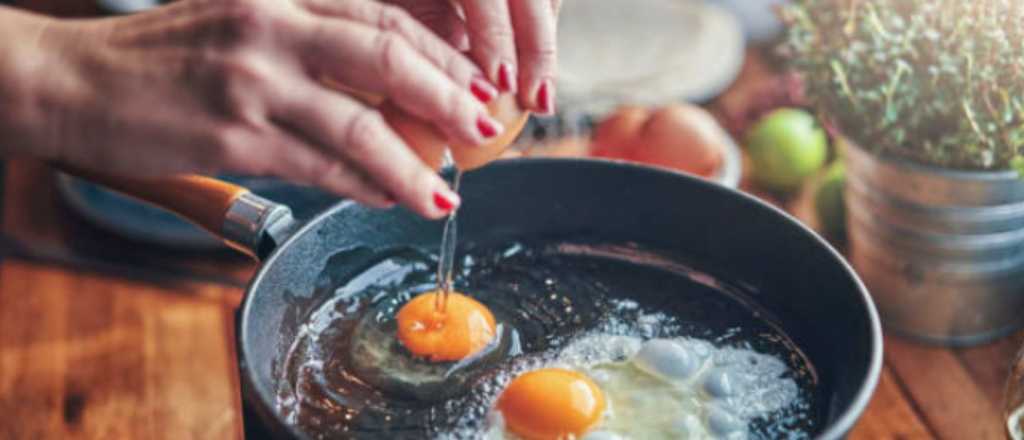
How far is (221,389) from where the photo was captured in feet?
5.27

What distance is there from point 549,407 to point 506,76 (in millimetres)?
361

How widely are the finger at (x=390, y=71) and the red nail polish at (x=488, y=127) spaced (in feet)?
0.04

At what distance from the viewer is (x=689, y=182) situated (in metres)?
1.28

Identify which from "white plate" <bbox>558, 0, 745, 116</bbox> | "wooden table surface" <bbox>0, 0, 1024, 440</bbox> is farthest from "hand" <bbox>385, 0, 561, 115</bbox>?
"white plate" <bbox>558, 0, 745, 116</bbox>

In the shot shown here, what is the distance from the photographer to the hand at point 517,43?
972 mm

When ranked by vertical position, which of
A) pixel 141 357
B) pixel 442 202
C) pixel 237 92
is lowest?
pixel 141 357

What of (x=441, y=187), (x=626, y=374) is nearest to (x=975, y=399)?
(x=626, y=374)

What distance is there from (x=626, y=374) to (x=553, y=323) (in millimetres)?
121

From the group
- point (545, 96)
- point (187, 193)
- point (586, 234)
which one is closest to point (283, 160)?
point (545, 96)

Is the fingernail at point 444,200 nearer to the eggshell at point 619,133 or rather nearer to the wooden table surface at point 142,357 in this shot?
the wooden table surface at point 142,357

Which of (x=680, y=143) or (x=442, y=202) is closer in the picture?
(x=442, y=202)

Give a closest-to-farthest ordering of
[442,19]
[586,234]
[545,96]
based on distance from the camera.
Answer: [545,96], [442,19], [586,234]

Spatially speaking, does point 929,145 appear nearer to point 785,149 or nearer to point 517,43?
point 785,149

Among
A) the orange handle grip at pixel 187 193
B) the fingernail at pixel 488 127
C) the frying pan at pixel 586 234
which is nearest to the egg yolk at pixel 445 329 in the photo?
the frying pan at pixel 586 234
